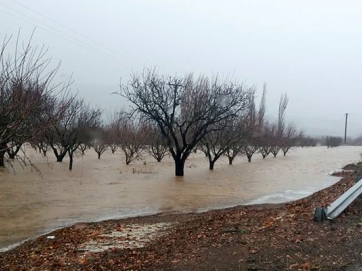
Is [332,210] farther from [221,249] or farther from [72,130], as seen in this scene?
[72,130]

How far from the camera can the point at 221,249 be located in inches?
182

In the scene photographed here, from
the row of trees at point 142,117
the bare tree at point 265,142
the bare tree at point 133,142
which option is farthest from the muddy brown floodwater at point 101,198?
the bare tree at point 265,142

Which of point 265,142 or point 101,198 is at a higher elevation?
point 265,142

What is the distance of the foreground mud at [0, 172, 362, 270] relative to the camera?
4082 mm

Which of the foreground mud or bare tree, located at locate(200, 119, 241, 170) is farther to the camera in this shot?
bare tree, located at locate(200, 119, 241, 170)

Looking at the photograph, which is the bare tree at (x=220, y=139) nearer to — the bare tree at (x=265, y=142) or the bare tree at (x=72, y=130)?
the bare tree at (x=72, y=130)

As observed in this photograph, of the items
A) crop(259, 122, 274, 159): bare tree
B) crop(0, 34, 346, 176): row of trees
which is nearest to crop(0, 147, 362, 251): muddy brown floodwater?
crop(0, 34, 346, 176): row of trees

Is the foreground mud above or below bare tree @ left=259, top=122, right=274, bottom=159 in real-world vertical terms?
below

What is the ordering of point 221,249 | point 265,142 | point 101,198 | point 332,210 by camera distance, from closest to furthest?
point 221,249 < point 332,210 < point 101,198 < point 265,142

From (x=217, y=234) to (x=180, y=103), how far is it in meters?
16.1

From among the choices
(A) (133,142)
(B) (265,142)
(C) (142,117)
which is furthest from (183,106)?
(B) (265,142)

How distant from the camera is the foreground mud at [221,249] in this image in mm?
4082

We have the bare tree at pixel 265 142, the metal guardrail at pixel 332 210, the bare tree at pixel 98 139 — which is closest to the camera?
the metal guardrail at pixel 332 210

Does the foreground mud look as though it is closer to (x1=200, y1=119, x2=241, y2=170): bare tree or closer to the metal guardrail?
the metal guardrail
